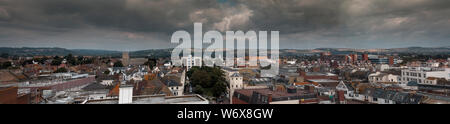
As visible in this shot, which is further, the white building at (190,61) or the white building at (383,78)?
the white building at (190,61)

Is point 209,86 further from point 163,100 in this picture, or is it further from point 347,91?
point 163,100

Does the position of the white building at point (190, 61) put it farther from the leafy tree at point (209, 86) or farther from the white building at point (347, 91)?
the white building at point (347, 91)

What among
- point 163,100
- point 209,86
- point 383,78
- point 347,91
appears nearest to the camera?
point 163,100

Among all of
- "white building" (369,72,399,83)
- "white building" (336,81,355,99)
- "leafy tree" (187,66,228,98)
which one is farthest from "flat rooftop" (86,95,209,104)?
"white building" (369,72,399,83)

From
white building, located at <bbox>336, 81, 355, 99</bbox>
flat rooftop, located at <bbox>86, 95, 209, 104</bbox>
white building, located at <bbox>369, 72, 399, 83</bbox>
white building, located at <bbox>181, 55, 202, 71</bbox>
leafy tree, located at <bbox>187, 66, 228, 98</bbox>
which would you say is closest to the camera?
flat rooftop, located at <bbox>86, 95, 209, 104</bbox>

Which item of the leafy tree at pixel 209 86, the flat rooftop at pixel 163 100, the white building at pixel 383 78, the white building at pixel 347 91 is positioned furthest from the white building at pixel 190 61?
the flat rooftop at pixel 163 100

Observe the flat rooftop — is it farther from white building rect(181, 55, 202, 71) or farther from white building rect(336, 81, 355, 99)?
white building rect(181, 55, 202, 71)

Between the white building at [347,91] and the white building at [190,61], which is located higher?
the white building at [190,61]

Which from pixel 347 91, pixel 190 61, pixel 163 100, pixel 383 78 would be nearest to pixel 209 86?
pixel 347 91

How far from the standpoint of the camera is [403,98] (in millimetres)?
9586

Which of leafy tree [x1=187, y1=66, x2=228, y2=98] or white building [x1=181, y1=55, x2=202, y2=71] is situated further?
white building [x1=181, y1=55, x2=202, y2=71]

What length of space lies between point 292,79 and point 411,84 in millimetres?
8811
